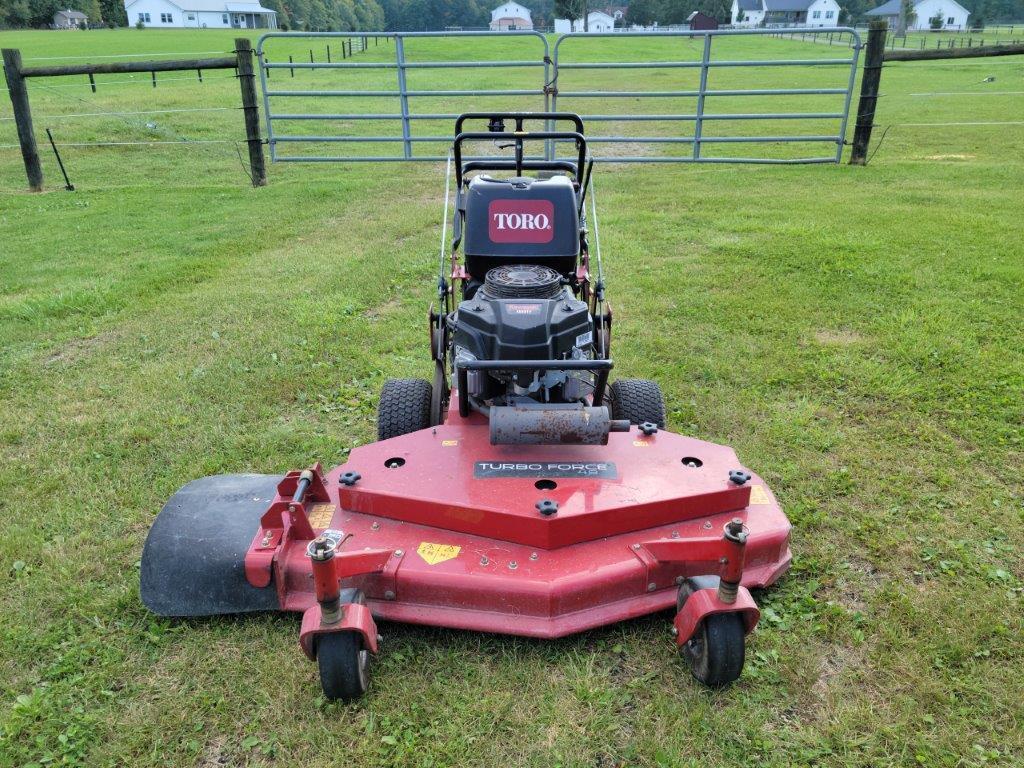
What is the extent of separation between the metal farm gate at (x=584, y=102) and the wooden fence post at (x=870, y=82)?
223mm

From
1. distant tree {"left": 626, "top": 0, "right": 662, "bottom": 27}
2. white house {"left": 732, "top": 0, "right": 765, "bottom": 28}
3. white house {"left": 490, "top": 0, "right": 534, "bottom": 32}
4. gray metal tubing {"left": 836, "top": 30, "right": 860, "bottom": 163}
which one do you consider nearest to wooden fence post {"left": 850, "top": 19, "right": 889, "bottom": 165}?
gray metal tubing {"left": 836, "top": 30, "right": 860, "bottom": 163}

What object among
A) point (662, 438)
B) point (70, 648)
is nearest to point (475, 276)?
point (662, 438)

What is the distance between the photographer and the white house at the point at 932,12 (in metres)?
94.5

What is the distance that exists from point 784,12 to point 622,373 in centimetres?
11193

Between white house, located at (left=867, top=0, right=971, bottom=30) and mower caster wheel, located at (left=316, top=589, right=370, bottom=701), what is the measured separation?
111 m

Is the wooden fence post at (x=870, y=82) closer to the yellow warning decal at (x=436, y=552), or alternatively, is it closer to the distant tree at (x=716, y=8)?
the yellow warning decal at (x=436, y=552)

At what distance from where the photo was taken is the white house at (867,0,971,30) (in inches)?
3720

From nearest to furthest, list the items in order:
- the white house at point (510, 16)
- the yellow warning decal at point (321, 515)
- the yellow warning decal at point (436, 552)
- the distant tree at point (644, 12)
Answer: the yellow warning decal at point (436, 552), the yellow warning decal at point (321, 515), the distant tree at point (644, 12), the white house at point (510, 16)

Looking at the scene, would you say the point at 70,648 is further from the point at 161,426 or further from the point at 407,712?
the point at 161,426

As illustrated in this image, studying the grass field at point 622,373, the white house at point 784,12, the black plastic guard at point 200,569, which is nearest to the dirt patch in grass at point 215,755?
the grass field at point 622,373

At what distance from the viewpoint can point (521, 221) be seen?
12.9 ft

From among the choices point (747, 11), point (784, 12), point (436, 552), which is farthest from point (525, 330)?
point (747, 11)

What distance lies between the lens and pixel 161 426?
4.59 metres

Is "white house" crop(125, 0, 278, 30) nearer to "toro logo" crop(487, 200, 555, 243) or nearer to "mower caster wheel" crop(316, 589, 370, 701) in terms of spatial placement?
"toro logo" crop(487, 200, 555, 243)
